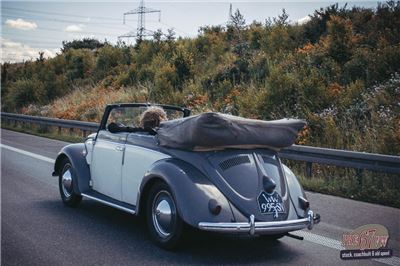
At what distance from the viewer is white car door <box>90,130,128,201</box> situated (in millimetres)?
5941

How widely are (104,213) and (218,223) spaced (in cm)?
244

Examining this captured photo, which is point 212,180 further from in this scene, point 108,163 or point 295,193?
point 108,163

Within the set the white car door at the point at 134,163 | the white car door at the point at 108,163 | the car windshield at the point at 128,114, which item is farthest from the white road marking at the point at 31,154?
the white car door at the point at 134,163

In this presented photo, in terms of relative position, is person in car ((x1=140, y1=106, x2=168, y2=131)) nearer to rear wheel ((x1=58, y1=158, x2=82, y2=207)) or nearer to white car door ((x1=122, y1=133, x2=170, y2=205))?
white car door ((x1=122, y1=133, x2=170, y2=205))

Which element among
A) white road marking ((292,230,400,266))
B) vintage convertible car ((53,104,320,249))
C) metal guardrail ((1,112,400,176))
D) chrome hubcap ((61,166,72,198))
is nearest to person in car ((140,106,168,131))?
vintage convertible car ((53,104,320,249))

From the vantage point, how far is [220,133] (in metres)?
4.92

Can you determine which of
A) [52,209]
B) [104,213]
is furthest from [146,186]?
[52,209]

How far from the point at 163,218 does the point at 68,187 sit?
235 cm

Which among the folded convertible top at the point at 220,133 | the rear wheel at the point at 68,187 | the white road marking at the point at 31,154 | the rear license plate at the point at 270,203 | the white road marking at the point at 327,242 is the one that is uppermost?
the folded convertible top at the point at 220,133

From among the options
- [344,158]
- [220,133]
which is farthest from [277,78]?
[220,133]

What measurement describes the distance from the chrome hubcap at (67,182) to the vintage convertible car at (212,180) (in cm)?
115

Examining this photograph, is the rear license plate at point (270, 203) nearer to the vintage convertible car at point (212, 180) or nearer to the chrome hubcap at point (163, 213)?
the vintage convertible car at point (212, 180)

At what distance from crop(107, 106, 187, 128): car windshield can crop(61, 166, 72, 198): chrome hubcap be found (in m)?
0.93

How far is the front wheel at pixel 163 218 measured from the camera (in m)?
4.81
